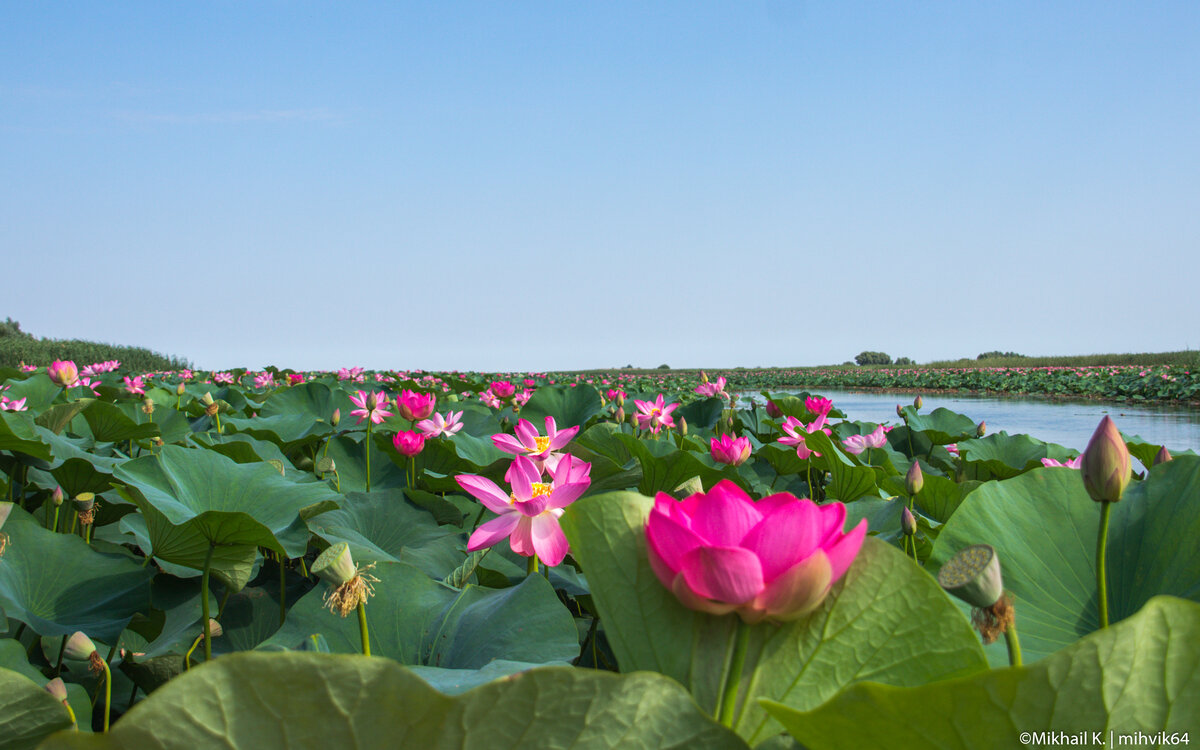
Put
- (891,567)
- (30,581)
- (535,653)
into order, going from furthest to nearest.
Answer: (30,581)
(535,653)
(891,567)

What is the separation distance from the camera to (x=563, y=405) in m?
2.98

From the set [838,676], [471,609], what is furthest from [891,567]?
[471,609]

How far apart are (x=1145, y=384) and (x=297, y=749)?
52.7 ft

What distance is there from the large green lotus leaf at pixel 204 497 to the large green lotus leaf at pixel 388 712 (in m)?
0.85

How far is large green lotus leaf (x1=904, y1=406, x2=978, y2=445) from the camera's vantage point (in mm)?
2875

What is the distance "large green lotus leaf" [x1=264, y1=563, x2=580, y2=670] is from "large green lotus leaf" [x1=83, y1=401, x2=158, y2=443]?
4.63ft

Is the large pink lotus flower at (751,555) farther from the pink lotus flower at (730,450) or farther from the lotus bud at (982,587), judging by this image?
the pink lotus flower at (730,450)

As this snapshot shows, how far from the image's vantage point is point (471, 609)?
2.76 ft

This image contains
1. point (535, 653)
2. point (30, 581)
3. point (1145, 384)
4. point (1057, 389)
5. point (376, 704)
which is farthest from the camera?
point (1057, 389)

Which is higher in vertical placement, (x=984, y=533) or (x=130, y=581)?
(x=984, y=533)

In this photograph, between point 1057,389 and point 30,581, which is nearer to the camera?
point 30,581

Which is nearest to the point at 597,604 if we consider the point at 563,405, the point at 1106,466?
the point at 1106,466

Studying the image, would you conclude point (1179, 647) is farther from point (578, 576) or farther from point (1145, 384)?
point (1145, 384)

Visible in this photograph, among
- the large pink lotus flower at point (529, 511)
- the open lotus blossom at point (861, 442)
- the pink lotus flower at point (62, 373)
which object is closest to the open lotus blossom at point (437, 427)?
the large pink lotus flower at point (529, 511)
